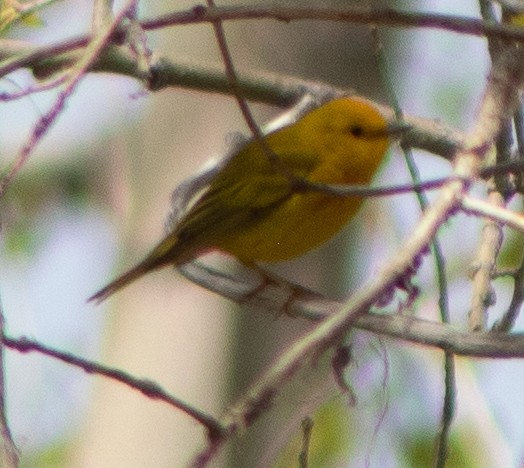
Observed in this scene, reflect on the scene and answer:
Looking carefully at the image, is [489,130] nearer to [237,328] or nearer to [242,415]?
[242,415]

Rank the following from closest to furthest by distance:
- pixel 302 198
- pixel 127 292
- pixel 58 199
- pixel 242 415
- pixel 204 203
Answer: pixel 242 415 < pixel 302 198 < pixel 204 203 < pixel 127 292 < pixel 58 199

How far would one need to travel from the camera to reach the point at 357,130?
10.9 ft

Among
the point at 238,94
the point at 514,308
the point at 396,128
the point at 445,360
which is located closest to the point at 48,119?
the point at 238,94

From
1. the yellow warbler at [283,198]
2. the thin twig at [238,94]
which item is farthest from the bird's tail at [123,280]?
the thin twig at [238,94]

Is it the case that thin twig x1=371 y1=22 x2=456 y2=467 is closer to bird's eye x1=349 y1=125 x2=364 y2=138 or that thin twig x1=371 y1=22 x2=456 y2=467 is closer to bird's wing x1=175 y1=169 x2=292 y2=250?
bird's wing x1=175 y1=169 x2=292 y2=250

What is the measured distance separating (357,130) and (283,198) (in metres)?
0.41

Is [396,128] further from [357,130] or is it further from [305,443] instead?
[305,443]

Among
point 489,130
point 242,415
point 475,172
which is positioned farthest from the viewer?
point 489,130

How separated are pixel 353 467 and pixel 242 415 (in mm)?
2908

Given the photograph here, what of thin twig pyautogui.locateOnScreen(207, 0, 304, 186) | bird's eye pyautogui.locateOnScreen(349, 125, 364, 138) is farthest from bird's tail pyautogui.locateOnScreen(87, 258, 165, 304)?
thin twig pyautogui.locateOnScreen(207, 0, 304, 186)

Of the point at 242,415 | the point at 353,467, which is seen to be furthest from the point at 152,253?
the point at 242,415

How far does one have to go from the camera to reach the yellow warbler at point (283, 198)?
3.03 metres

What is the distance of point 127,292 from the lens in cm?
372

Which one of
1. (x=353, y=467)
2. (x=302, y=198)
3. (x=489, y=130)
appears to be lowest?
(x=489, y=130)
